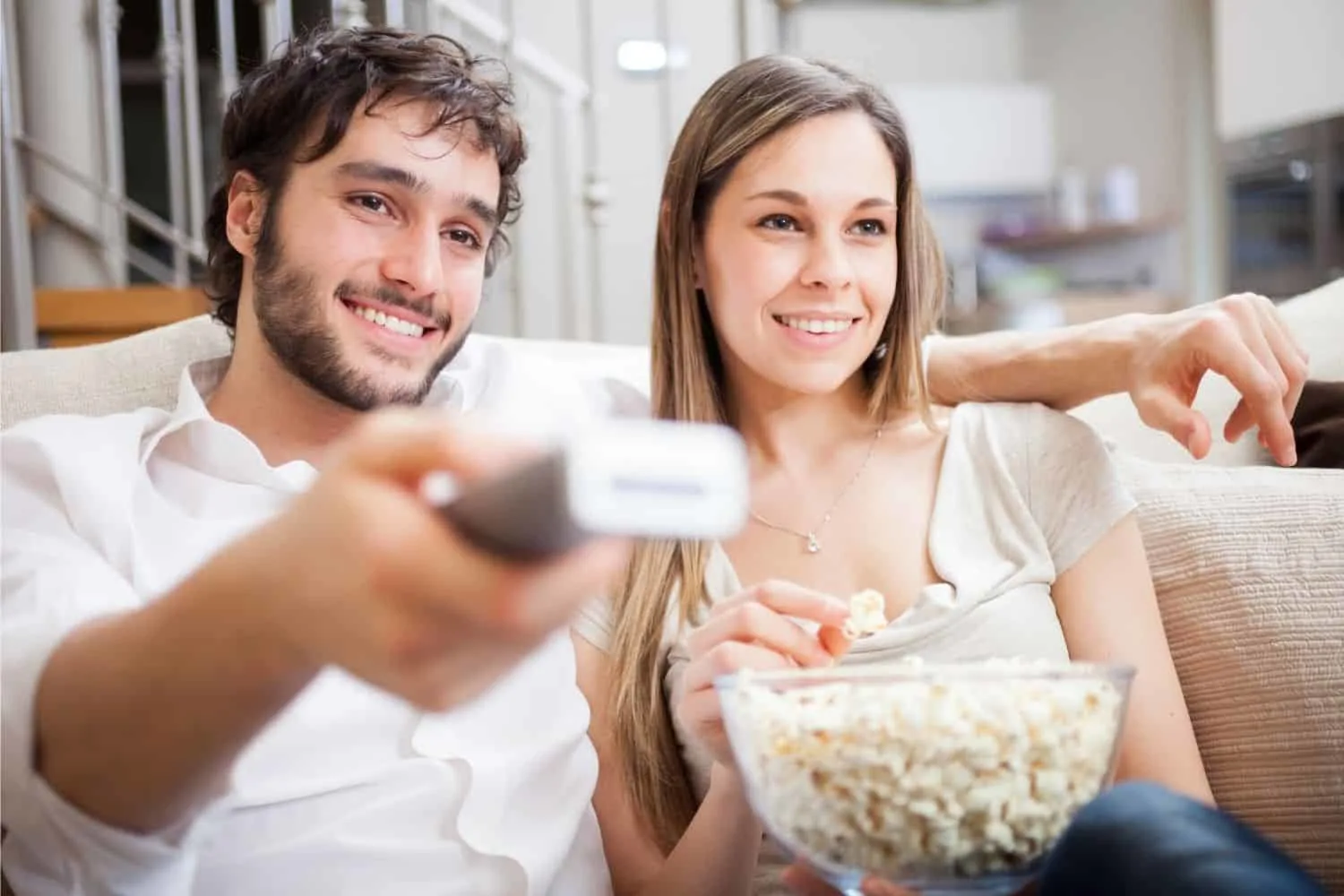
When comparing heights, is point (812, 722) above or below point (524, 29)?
below

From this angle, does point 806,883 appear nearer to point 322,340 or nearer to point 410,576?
point 410,576

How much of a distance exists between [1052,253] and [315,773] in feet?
19.2

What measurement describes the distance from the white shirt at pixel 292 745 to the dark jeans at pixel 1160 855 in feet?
1.45

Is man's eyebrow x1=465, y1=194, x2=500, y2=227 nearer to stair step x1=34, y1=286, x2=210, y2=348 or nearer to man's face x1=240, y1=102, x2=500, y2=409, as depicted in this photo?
man's face x1=240, y1=102, x2=500, y2=409

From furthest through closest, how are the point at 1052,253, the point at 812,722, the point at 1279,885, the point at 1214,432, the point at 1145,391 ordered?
1. the point at 1052,253
2. the point at 1214,432
3. the point at 1145,391
4. the point at 812,722
5. the point at 1279,885

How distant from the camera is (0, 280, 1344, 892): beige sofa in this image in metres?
1.25

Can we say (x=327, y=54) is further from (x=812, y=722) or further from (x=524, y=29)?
(x=524, y=29)

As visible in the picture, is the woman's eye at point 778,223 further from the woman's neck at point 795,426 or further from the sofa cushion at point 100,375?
the sofa cushion at point 100,375

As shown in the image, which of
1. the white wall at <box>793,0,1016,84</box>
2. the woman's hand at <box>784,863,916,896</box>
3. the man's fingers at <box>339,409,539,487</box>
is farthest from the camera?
the white wall at <box>793,0,1016,84</box>

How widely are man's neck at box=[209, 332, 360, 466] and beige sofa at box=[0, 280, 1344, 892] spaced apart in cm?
14

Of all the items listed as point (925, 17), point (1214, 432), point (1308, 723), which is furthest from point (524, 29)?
point (1308, 723)

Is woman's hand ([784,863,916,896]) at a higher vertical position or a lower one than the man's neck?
lower

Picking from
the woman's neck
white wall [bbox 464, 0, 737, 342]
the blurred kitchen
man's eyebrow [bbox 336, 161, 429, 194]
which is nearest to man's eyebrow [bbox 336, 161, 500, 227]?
man's eyebrow [bbox 336, 161, 429, 194]

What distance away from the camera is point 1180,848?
61 centimetres
